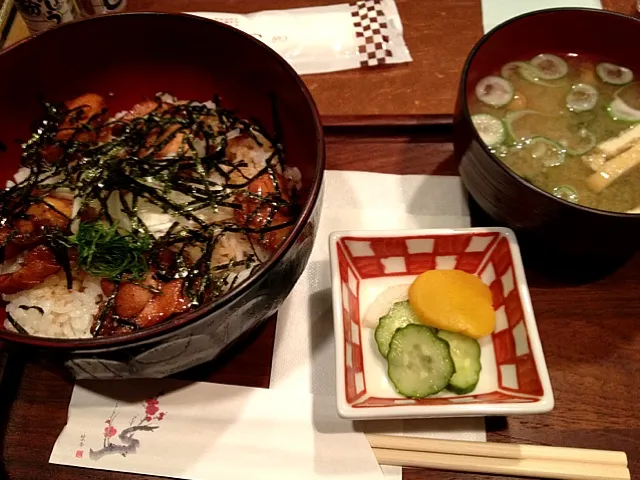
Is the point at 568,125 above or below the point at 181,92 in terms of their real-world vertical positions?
below

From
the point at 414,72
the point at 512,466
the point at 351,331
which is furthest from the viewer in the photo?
the point at 414,72

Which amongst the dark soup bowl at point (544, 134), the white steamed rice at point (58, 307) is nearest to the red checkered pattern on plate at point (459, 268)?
the dark soup bowl at point (544, 134)

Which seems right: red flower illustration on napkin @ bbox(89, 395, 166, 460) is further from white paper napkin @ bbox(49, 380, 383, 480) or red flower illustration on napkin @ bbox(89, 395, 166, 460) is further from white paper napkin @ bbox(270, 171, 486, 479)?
white paper napkin @ bbox(270, 171, 486, 479)

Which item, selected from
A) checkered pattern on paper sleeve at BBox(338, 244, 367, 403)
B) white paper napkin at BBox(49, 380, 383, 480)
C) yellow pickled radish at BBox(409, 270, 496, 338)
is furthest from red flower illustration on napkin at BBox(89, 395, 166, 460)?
yellow pickled radish at BBox(409, 270, 496, 338)

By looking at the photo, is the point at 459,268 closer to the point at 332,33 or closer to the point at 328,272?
the point at 328,272

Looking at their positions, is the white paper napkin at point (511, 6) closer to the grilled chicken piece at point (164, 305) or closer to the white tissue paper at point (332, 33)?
the white tissue paper at point (332, 33)

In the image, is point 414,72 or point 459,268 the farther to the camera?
point 414,72

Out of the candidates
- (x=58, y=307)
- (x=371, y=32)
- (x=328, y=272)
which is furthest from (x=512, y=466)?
(x=371, y=32)
